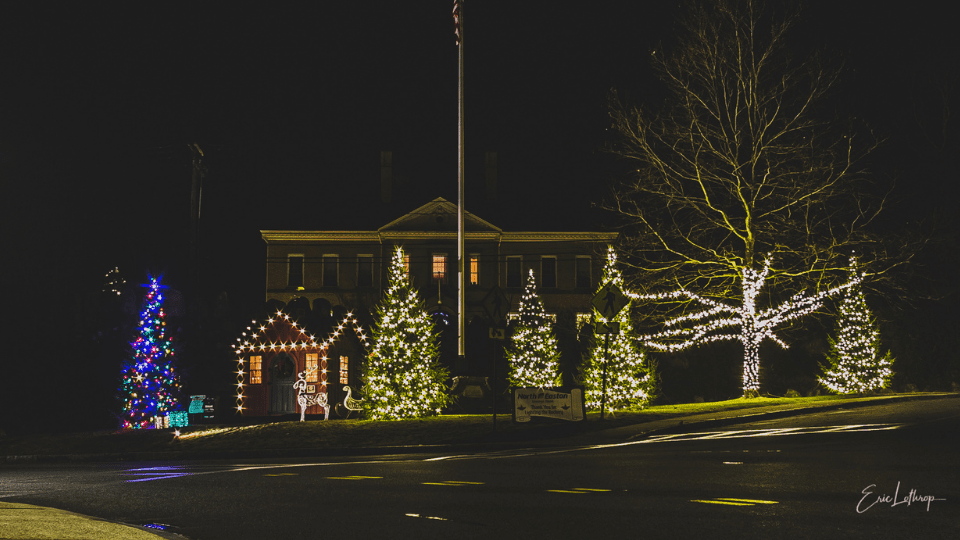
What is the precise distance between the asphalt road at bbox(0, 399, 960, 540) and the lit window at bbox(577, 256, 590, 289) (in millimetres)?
38470

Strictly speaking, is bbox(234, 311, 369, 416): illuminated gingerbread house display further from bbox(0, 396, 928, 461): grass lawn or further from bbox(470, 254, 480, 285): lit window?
bbox(470, 254, 480, 285): lit window

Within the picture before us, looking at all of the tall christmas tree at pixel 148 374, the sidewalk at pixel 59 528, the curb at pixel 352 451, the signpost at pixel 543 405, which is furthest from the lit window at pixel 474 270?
the sidewalk at pixel 59 528

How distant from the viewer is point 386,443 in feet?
62.6

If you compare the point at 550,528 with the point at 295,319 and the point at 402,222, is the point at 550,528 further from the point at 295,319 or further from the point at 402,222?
the point at 402,222

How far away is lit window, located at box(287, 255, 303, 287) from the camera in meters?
54.8

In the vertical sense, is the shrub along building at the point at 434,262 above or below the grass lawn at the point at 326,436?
above

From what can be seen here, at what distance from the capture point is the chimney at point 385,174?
57125 mm

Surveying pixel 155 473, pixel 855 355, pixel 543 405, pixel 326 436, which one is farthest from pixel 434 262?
pixel 155 473

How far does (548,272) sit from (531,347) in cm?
1898

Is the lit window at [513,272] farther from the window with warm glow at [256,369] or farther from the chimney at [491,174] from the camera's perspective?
the window with warm glow at [256,369]

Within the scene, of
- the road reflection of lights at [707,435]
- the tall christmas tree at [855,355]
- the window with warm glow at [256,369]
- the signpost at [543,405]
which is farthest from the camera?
the window with warm glow at [256,369]

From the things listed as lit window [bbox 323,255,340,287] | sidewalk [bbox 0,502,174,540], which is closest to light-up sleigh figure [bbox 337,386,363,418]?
sidewalk [bbox 0,502,174,540]

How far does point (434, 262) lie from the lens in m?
54.5

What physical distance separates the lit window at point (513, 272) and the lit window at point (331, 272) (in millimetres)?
10798
